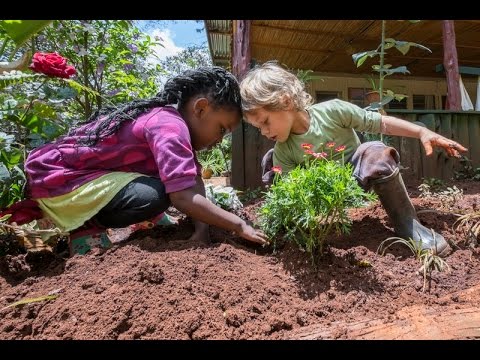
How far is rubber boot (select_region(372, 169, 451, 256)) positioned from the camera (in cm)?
→ 173

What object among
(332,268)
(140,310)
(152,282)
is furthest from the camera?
(332,268)

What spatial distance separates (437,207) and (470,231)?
56 centimetres

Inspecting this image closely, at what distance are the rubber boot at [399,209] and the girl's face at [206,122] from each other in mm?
794

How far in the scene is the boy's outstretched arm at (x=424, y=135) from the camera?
1.73 m

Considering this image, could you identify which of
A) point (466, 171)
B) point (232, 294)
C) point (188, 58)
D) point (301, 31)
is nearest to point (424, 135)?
point (232, 294)

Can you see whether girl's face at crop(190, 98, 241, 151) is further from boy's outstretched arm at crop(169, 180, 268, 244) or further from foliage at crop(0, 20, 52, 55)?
foliage at crop(0, 20, 52, 55)

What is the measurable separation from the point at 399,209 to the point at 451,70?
396 centimetres

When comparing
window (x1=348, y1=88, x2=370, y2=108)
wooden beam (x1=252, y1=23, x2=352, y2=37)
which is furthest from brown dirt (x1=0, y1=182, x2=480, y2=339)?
window (x1=348, y1=88, x2=370, y2=108)

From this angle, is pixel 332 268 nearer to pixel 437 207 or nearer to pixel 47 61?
pixel 437 207

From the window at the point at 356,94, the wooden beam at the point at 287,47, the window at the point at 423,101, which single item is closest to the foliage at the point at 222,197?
the wooden beam at the point at 287,47

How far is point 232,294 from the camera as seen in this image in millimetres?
1283

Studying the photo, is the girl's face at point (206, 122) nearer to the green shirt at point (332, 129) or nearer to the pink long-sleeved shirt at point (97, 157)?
the pink long-sleeved shirt at point (97, 157)
